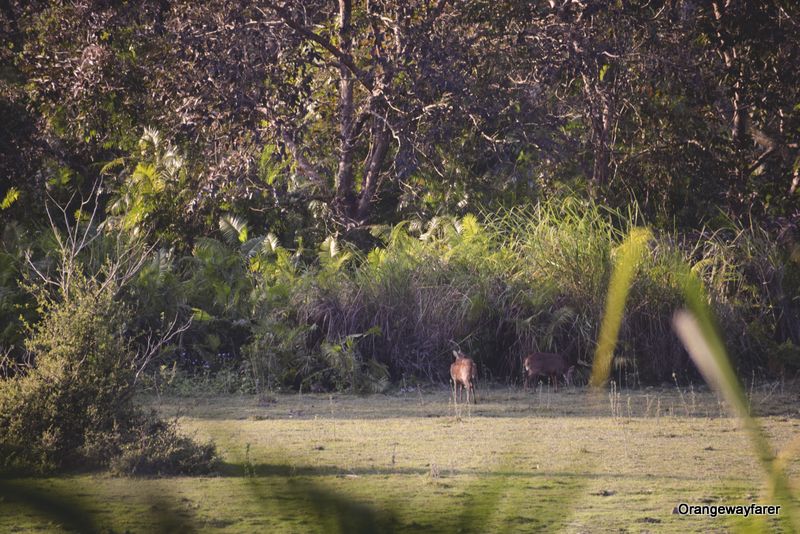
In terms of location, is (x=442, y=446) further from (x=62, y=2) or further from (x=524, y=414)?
(x=62, y=2)

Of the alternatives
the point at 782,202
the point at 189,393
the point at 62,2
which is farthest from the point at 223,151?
the point at 782,202

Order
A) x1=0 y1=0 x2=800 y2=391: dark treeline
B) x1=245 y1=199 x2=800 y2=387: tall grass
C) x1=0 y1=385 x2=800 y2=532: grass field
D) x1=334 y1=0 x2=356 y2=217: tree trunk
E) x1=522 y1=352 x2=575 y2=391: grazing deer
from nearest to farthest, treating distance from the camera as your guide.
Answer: x1=0 y1=385 x2=800 y2=532: grass field
x1=522 y1=352 x2=575 y2=391: grazing deer
x1=245 y1=199 x2=800 y2=387: tall grass
x1=0 y1=0 x2=800 y2=391: dark treeline
x1=334 y1=0 x2=356 y2=217: tree trunk

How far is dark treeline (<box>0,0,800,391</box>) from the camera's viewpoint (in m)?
10.5

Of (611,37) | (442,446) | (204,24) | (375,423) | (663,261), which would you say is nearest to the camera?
(442,446)

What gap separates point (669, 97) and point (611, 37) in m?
1.22

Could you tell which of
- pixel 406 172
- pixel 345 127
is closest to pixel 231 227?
pixel 345 127

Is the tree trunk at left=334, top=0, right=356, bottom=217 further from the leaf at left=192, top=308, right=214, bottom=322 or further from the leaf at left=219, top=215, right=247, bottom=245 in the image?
the leaf at left=192, top=308, right=214, bottom=322

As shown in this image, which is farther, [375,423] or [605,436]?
[375,423]

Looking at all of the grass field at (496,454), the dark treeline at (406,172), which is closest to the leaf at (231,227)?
the dark treeline at (406,172)

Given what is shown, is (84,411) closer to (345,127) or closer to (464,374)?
(464,374)

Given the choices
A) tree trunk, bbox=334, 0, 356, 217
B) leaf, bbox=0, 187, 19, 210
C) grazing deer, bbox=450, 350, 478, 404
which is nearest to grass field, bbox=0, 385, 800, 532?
grazing deer, bbox=450, 350, 478, 404

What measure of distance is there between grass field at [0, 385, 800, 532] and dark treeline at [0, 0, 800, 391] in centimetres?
95

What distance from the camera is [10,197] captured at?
13906 millimetres

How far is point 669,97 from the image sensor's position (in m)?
13.5
